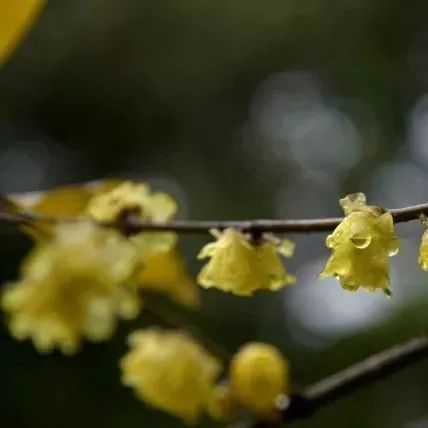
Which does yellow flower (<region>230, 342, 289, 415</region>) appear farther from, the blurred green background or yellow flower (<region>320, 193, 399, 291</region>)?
the blurred green background

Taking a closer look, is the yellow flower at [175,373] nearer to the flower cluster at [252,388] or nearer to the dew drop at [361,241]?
the flower cluster at [252,388]

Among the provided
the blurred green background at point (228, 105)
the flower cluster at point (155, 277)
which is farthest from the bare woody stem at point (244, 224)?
A: the blurred green background at point (228, 105)

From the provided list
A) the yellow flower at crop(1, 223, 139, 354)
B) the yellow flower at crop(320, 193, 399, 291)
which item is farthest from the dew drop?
the yellow flower at crop(1, 223, 139, 354)

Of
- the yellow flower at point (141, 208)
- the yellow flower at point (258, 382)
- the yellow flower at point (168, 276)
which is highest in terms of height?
the yellow flower at point (168, 276)

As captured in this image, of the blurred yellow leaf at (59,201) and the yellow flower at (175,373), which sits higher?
the blurred yellow leaf at (59,201)

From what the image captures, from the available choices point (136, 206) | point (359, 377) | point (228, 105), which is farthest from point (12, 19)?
point (228, 105)

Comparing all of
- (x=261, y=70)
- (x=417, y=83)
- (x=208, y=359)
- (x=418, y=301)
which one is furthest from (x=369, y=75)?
(x=208, y=359)
